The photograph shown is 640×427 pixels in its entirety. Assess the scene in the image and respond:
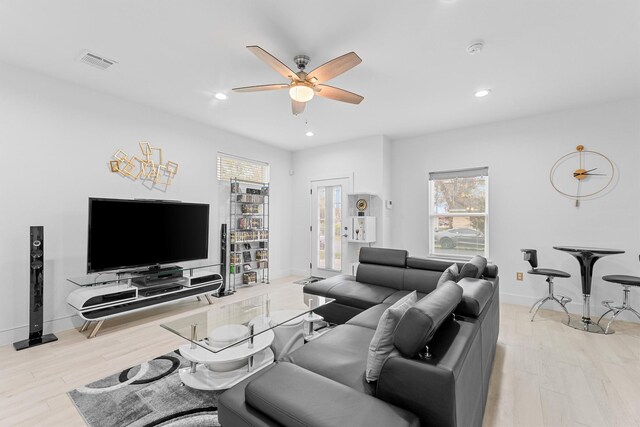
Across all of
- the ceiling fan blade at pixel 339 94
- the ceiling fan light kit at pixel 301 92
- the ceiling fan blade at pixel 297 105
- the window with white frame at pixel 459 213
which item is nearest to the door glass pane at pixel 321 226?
the window with white frame at pixel 459 213

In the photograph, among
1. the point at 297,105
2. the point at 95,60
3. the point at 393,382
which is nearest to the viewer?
the point at 393,382

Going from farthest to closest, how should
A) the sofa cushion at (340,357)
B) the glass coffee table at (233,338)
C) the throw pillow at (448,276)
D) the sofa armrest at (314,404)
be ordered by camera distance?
1. the throw pillow at (448,276)
2. the glass coffee table at (233,338)
3. the sofa cushion at (340,357)
4. the sofa armrest at (314,404)

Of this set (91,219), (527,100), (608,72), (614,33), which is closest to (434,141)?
(527,100)

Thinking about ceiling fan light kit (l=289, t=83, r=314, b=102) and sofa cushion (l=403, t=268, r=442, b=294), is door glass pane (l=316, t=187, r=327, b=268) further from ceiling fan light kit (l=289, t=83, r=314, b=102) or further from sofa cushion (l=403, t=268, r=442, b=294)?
ceiling fan light kit (l=289, t=83, r=314, b=102)

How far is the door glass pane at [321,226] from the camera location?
6.14m

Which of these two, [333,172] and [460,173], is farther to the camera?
[333,172]

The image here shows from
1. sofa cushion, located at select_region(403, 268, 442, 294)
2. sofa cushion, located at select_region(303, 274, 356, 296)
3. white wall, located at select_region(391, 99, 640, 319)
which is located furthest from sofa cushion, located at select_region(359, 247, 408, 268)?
white wall, located at select_region(391, 99, 640, 319)

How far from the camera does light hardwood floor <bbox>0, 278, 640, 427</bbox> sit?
1966mm

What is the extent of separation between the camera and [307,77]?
2650 millimetres

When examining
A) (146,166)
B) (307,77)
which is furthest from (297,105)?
(146,166)

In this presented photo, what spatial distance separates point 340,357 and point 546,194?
423cm

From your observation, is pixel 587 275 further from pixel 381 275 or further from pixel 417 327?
pixel 417 327

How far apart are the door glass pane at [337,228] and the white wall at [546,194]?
5.02 feet

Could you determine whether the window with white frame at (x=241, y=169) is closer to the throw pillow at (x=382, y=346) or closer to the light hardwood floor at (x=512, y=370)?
the light hardwood floor at (x=512, y=370)
